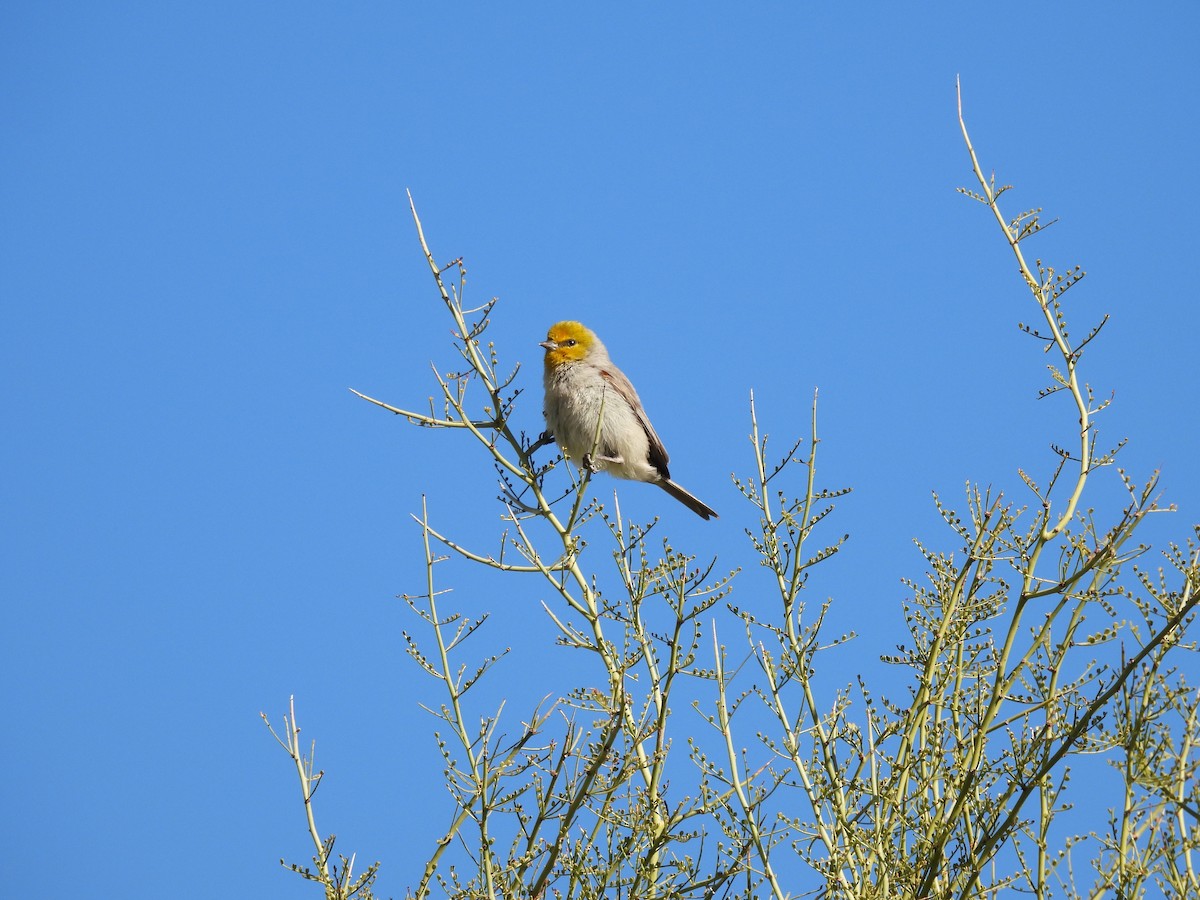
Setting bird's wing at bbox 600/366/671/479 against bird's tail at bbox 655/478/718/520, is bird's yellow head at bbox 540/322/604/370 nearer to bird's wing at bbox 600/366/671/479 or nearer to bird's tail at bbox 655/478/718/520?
bird's wing at bbox 600/366/671/479

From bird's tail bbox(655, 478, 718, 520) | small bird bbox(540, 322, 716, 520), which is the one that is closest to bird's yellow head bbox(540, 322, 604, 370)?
small bird bbox(540, 322, 716, 520)

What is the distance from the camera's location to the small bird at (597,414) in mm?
6852

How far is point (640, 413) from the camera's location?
7520mm

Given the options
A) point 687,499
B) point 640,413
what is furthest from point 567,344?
point 687,499

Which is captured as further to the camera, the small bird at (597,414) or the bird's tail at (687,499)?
the bird's tail at (687,499)

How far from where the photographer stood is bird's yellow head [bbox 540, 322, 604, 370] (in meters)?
7.25

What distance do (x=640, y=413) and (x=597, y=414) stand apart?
764 millimetres

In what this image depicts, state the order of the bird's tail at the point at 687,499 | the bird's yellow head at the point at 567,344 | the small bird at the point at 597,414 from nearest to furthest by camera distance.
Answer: the small bird at the point at 597,414 → the bird's yellow head at the point at 567,344 → the bird's tail at the point at 687,499

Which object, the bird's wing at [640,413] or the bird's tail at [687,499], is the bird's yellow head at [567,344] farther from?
the bird's tail at [687,499]

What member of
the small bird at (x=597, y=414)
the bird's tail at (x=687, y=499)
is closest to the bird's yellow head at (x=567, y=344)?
the small bird at (x=597, y=414)

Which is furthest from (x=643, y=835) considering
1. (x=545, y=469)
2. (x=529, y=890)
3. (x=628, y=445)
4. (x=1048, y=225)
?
(x=628, y=445)

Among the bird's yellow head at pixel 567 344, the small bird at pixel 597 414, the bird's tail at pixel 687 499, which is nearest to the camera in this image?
the small bird at pixel 597 414

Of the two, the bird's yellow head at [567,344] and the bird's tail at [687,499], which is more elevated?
the bird's yellow head at [567,344]

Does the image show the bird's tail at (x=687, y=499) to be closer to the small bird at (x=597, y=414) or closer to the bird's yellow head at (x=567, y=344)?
the small bird at (x=597, y=414)
